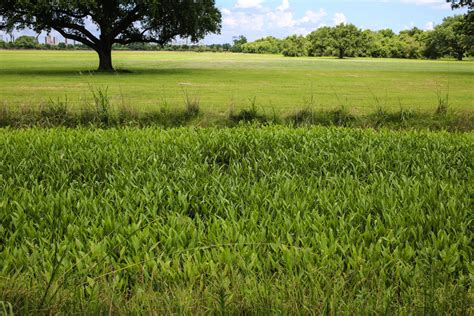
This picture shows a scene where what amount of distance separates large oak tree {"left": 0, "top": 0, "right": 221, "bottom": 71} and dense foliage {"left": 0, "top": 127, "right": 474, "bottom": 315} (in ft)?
80.0

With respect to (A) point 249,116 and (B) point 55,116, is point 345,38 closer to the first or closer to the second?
(A) point 249,116

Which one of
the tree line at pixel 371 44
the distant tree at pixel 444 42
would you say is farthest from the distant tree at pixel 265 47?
the distant tree at pixel 444 42

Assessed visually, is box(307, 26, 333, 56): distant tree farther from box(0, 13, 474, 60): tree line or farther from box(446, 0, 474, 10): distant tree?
box(446, 0, 474, 10): distant tree

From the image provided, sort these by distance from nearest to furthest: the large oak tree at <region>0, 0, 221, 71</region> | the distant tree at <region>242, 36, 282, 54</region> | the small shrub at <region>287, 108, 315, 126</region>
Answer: the small shrub at <region>287, 108, 315, 126</region> < the large oak tree at <region>0, 0, 221, 71</region> < the distant tree at <region>242, 36, 282, 54</region>

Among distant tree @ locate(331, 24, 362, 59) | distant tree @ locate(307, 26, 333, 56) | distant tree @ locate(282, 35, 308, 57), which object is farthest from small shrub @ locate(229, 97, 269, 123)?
distant tree @ locate(282, 35, 308, 57)

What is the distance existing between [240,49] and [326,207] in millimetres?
133368

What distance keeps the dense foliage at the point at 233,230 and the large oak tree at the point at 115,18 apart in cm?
2437

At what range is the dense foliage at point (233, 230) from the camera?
3.26 m

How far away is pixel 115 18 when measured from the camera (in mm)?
32719

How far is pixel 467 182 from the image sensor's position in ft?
19.7

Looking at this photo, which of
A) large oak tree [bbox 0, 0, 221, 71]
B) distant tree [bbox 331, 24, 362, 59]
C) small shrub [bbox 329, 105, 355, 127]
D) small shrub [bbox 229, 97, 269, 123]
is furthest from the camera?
distant tree [bbox 331, 24, 362, 59]

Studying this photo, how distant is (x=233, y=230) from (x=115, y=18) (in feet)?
101

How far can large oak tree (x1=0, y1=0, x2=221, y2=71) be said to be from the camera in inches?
1177

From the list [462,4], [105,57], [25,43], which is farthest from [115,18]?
[25,43]
